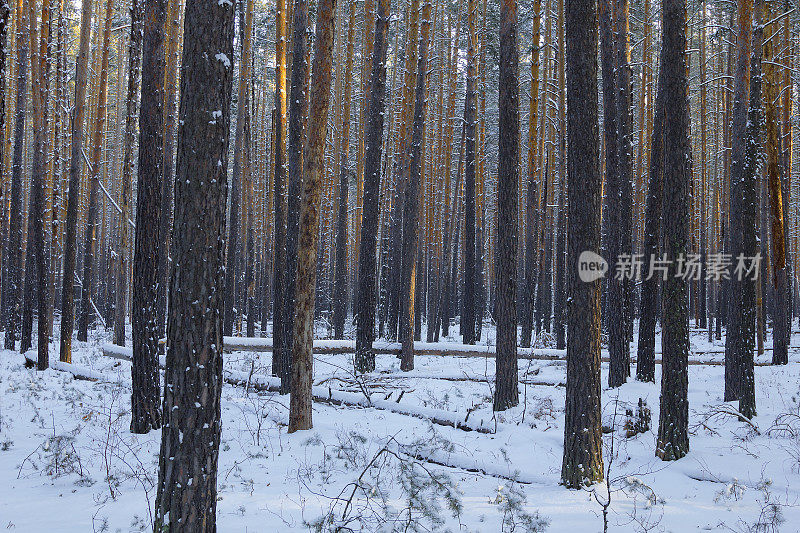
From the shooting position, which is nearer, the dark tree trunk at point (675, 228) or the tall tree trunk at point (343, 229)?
the dark tree trunk at point (675, 228)

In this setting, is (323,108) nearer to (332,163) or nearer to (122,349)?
(122,349)

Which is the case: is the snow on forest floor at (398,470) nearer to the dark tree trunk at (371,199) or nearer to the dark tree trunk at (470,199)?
the dark tree trunk at (371,199)

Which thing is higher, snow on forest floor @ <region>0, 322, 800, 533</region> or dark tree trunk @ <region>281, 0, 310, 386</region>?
dark tree trunk @ <region>281, 0, 310, 386</region>

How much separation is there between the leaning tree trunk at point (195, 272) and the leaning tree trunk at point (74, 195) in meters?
9.07

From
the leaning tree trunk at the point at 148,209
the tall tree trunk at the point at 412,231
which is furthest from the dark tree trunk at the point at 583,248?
the tall tree trunk at the point at 412,231

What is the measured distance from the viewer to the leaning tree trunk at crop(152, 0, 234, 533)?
3463 mm

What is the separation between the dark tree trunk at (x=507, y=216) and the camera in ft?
26.7

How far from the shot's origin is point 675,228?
6383 mm

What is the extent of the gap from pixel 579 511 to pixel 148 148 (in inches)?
241

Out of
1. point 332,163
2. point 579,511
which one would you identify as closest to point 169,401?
point 579,511

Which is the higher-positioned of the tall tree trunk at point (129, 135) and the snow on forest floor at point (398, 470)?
the tall tree trunk at point (129, 135)

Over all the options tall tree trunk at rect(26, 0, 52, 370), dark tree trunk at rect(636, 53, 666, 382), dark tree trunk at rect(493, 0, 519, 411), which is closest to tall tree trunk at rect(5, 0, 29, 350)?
tall tree trunk at rect(26, 0, 52, 370)

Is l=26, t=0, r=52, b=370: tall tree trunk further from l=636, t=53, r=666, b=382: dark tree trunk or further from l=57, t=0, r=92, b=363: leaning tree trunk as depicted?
l=636, t=53, r=666, b=382: dark tree trunk

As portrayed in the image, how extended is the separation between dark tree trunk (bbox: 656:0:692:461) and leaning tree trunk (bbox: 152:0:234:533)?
506cm
